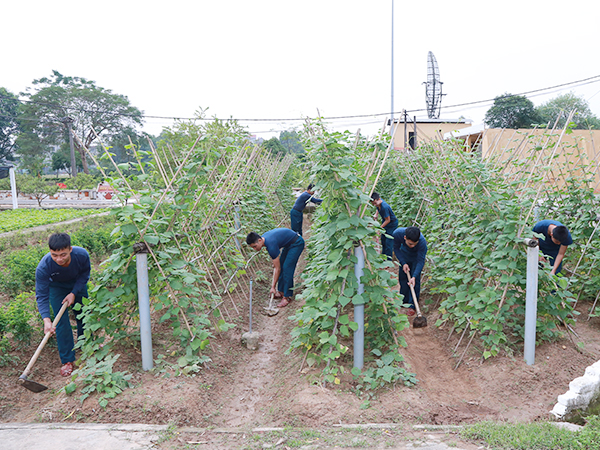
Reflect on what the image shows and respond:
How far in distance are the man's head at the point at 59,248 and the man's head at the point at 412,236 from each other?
3.88 m

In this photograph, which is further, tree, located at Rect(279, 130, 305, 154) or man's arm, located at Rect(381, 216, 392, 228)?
tree, located at Rect(279, 130, 305, 154)

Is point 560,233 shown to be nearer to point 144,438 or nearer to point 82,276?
point 144,438

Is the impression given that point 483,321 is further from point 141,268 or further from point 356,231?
point 141,268

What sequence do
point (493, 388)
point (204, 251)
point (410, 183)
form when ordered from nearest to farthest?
point (493, 388)
point (204, 251)
point (410, 183)

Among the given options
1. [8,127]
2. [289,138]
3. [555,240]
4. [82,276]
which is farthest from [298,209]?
[8,127]

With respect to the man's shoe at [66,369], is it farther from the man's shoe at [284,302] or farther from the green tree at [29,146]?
the green tree at [29,146]

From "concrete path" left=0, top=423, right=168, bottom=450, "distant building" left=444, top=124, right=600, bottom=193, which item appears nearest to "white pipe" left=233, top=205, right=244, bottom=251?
"distant building" left=444, top=124, right=600, bottom=193

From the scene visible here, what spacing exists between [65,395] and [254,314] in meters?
3.01

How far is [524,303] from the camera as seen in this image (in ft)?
14.8

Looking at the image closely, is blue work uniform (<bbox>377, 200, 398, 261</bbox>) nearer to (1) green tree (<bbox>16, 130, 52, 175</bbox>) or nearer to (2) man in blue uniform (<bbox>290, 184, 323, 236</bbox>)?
(2) man in blue uniform (<bbox>290, 184, 323, 236</bbox>)

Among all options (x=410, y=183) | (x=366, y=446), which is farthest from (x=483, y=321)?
(x=410, y=183)

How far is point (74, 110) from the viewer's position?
131 feet

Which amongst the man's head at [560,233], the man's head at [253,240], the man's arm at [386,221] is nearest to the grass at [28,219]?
the man's head at [253,240]

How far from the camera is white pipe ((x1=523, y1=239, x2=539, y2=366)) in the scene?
3.98m
